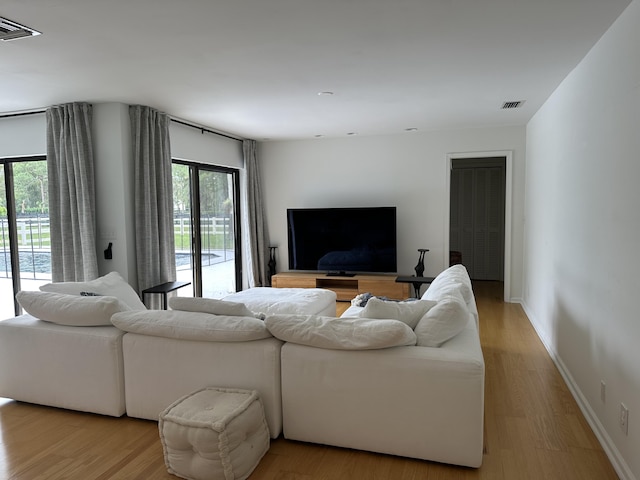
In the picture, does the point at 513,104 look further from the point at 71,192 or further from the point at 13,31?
the point at 71,192

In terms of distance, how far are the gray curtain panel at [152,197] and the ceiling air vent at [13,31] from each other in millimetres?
1838

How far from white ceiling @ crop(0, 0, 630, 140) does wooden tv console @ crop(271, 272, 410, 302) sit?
2.37 m

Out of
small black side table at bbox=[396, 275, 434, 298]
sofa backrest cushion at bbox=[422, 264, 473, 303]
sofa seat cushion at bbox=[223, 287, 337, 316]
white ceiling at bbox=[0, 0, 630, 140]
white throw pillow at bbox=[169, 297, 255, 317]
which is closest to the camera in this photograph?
white ceiling at bbox=[0, 0, 630, 140]

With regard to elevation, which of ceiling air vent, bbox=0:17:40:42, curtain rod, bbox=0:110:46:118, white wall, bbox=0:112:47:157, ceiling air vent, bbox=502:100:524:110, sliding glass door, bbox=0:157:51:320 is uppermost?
curtain rod, bbox=0:110:46:118

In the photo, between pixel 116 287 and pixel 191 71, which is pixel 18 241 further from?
pixel 191 71

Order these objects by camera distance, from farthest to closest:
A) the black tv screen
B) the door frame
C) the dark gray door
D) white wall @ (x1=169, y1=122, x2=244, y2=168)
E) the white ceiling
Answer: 1. the dark gray door
2. the black tv screen
3. the door frame
4. white wall @ (x1=169, y1=122, x2=244, y2=168)
5. the white ceiling

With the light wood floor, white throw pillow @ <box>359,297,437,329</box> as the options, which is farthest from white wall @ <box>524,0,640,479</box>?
white throw pillow @ <box>359,297,437,329</box>

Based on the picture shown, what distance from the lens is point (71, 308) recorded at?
2875mm

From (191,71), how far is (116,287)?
183cm

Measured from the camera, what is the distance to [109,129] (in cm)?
435

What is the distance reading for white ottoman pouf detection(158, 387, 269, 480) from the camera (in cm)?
206

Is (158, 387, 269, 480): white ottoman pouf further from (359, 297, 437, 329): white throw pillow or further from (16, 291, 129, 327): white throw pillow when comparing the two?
(16, 291, 129, 327): white throw pillow

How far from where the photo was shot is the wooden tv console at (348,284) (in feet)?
19.4

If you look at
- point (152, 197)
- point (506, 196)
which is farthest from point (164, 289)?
point (506, 196)
